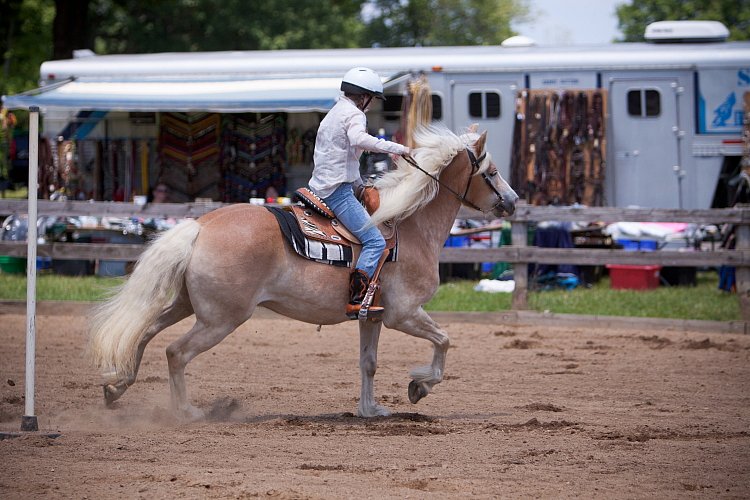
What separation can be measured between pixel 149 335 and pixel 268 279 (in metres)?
1.01

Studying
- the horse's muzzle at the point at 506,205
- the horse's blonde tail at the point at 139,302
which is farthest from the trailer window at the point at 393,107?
the horse's blonde tail at the point at 139,302

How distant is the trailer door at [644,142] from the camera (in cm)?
1728

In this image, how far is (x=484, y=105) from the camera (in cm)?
1786

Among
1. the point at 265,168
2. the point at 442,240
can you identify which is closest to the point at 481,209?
the point at 442,240

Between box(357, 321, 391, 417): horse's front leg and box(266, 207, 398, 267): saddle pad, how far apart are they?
1.94ft

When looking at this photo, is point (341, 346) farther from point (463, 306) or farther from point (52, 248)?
point (52, 248)

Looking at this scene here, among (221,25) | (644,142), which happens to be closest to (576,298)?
(644,142)

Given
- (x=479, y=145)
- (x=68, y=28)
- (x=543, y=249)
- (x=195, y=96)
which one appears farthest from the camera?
(x=68, y=28)

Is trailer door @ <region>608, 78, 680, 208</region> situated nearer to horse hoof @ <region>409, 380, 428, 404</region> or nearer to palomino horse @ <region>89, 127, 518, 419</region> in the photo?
palomino horse @ <region>89, 127, 518, 419</region>

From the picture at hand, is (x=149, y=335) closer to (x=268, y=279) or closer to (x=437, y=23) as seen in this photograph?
(x=268, y=279)

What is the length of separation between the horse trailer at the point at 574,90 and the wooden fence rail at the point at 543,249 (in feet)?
11.4

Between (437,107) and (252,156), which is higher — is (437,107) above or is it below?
above

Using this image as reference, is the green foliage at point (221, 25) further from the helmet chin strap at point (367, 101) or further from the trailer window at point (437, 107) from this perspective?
the helmet chin strap at point (367, 101)

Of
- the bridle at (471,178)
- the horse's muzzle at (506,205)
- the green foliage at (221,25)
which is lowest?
the horse's muzzle at (506,205)
